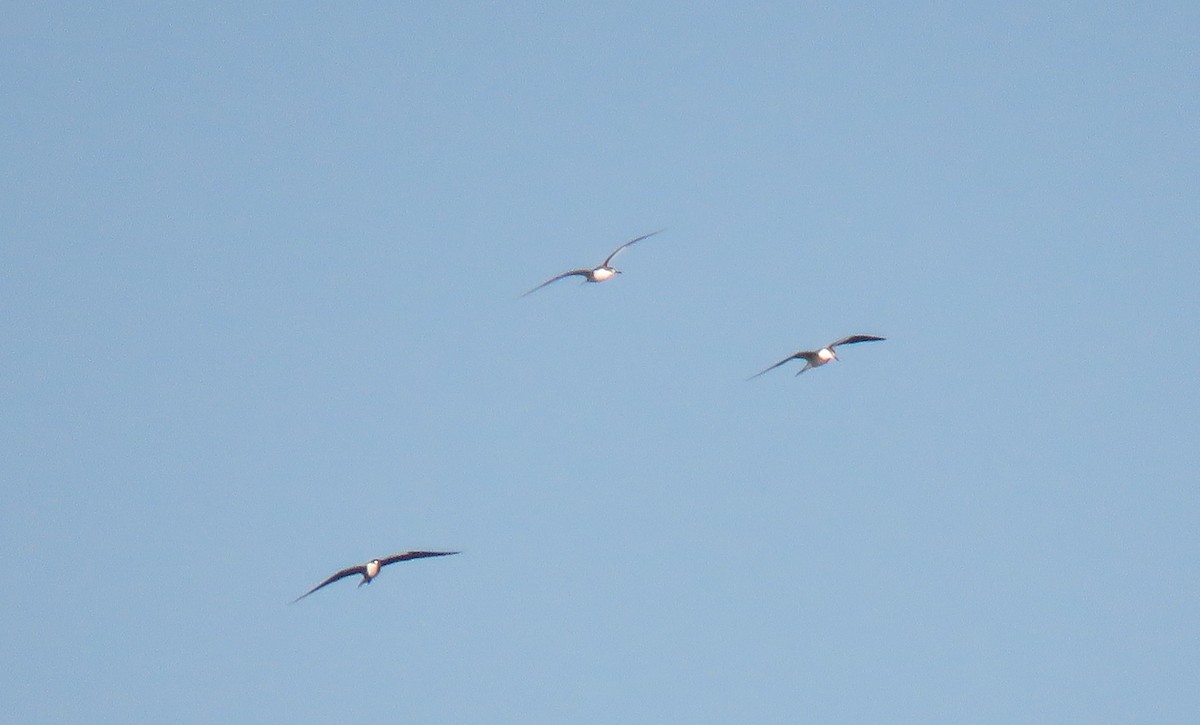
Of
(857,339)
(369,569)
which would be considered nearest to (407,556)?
(369,569)

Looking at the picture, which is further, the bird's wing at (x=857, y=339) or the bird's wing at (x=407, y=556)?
the bird's wing at (x=857, y=339)

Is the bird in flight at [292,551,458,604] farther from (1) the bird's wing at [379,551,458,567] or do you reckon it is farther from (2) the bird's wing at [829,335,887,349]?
(2) the bird's wing at [829,335,887,349]

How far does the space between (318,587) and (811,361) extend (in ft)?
51.7

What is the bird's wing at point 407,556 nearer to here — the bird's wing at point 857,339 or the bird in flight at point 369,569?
the bird in flight at point 369,569

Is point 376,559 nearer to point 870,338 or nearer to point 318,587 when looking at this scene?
point 318,587

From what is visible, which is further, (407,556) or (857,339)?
(857,339)

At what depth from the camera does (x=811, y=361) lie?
44.7 metres

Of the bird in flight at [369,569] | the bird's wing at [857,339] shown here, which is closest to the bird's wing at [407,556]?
the bird in flight at [369,569]

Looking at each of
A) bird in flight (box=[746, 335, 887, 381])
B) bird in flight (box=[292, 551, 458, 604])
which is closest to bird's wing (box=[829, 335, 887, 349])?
bird in flight (box=[746, 335, 887, 381])

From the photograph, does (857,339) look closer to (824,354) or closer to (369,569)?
(824,354)

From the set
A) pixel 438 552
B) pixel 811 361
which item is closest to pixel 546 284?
pixel 811 361

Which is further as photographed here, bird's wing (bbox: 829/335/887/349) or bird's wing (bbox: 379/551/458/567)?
bird's wing (bbox: 829/335/887/349)

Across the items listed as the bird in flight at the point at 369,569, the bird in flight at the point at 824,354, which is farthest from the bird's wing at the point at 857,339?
the bird in flight at the point at 369,569

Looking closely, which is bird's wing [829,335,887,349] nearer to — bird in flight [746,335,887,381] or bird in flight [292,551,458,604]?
bird in flight [746,335,887,381]
